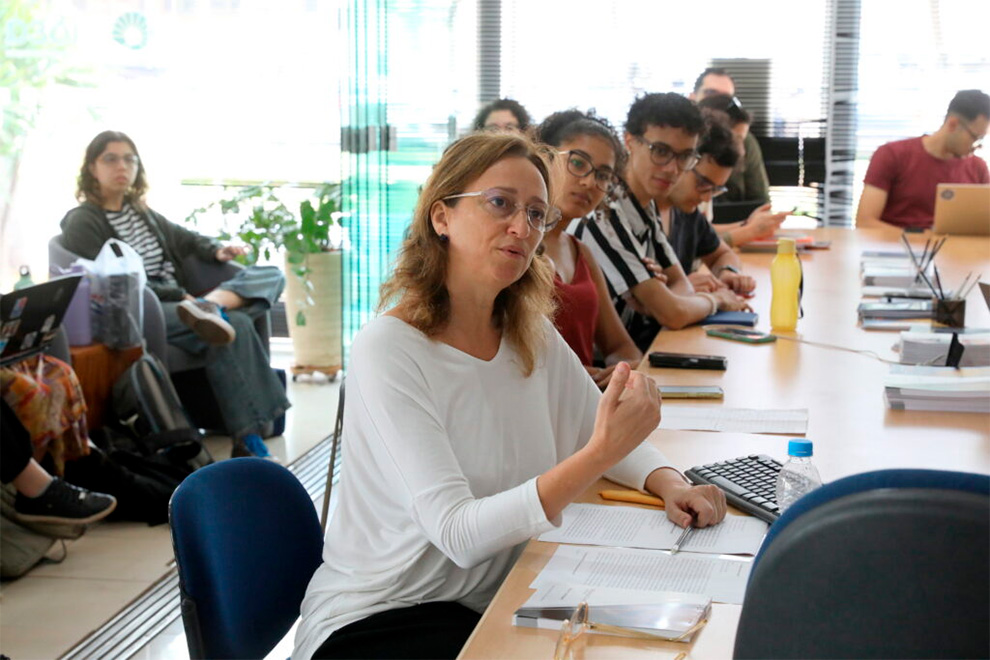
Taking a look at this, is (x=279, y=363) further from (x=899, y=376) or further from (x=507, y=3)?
(x=899, y=376)

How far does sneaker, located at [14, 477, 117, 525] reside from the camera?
130 inches

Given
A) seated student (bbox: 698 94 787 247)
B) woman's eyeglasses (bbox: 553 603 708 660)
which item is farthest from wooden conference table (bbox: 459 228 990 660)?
seated student (bbox: 698 94 787 247)

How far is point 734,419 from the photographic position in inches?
87.7

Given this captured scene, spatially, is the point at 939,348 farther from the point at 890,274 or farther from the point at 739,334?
the point at 890,274

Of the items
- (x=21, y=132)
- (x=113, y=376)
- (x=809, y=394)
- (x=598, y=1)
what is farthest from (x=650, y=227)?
(x=598, y=1)

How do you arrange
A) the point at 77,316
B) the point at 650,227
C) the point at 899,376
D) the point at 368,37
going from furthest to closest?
the point at 368,37, the point at 77,316, the point at 650,227, the point at 899,376

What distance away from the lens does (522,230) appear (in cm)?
170

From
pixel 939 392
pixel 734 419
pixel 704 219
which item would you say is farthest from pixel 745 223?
pixel 734 419

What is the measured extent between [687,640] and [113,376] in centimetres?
329

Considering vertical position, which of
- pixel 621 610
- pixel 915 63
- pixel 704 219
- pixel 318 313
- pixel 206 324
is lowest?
pixel 318 313

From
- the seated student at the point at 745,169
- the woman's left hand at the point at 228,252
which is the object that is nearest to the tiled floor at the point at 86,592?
the woman's left hand at the point at 228,252

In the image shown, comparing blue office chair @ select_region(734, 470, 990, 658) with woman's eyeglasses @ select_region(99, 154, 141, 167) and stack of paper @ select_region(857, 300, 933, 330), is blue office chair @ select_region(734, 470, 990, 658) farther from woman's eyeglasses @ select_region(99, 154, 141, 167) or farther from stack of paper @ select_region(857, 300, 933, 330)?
woman's eyeglasses @ select_region(99, 154, 141, 167)

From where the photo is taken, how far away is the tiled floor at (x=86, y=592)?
2.74 meters

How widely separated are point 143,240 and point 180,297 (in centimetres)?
29
